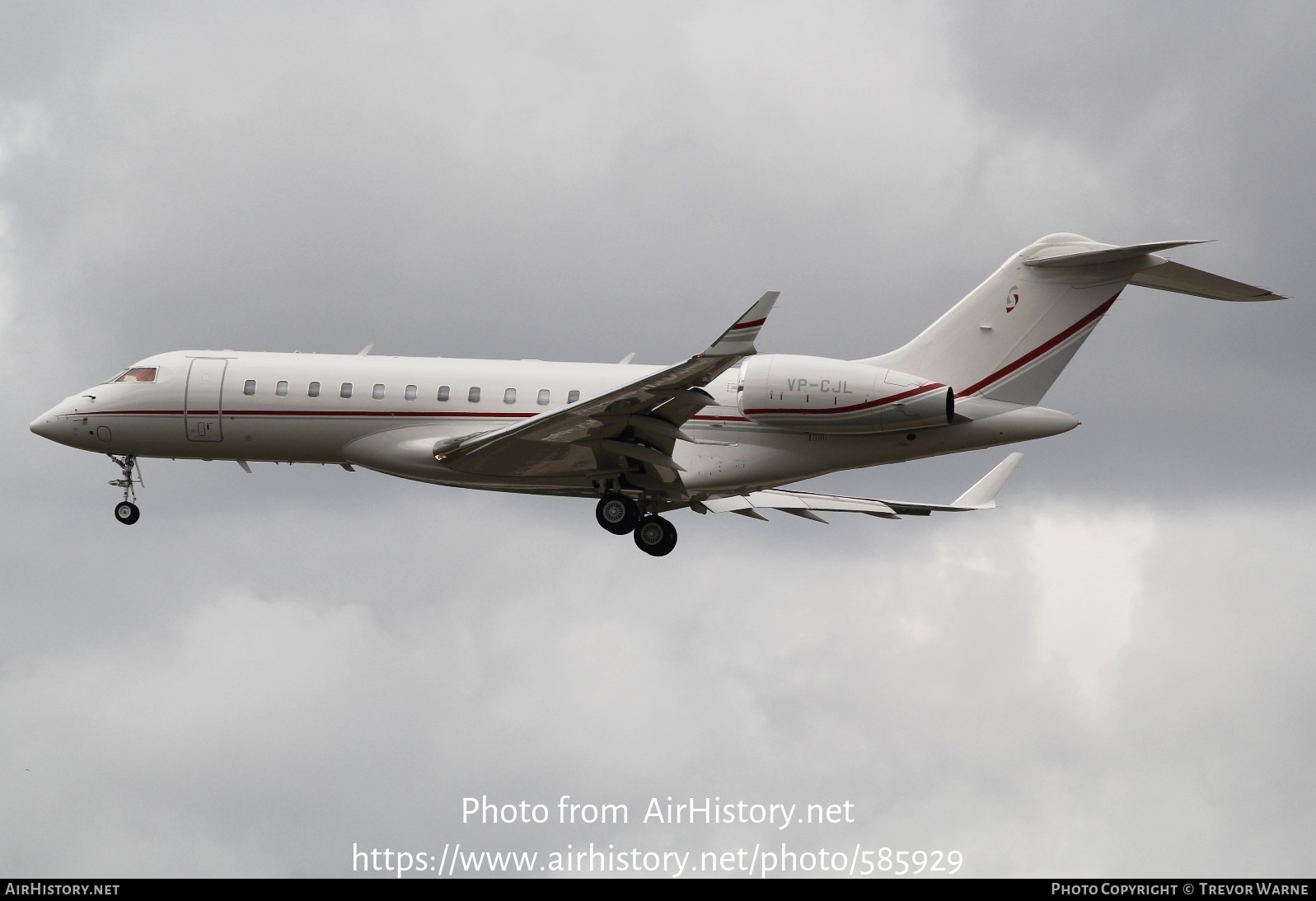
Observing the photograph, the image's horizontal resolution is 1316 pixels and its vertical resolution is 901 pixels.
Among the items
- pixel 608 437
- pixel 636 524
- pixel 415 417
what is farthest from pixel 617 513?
pixel 415 417

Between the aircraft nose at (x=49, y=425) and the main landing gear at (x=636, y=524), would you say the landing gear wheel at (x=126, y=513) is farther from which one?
the main landing gear at (x=636, y=524)

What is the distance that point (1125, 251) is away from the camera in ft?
88.9

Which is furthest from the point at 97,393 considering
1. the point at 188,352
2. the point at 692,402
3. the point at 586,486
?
the point at 692,402

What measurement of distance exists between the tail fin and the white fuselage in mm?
575

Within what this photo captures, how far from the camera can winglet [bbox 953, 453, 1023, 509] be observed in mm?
32125

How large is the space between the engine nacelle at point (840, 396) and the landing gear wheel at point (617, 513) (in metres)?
3.29

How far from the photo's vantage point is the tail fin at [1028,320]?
91.5 feet

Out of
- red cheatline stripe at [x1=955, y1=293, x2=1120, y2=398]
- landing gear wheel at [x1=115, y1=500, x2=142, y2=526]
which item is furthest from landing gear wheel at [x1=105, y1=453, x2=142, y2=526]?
red cheatline stripe at [x1=955, y1=293, x2=1120, y2=398]

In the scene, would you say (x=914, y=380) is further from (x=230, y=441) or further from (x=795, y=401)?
(x=230, y=441)

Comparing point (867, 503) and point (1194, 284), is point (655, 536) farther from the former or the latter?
point (1194, 284)

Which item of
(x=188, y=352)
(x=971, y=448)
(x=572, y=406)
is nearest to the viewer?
(x=572, y=406)

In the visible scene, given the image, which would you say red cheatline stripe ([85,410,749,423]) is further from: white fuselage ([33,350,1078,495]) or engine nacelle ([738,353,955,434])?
engine nacelle ([738,353,955,434])

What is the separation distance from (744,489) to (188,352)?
438 inches

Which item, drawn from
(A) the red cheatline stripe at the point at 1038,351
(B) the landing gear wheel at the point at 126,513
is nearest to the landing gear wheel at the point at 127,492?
(B) the landing gear wheel at the point at 126,513
